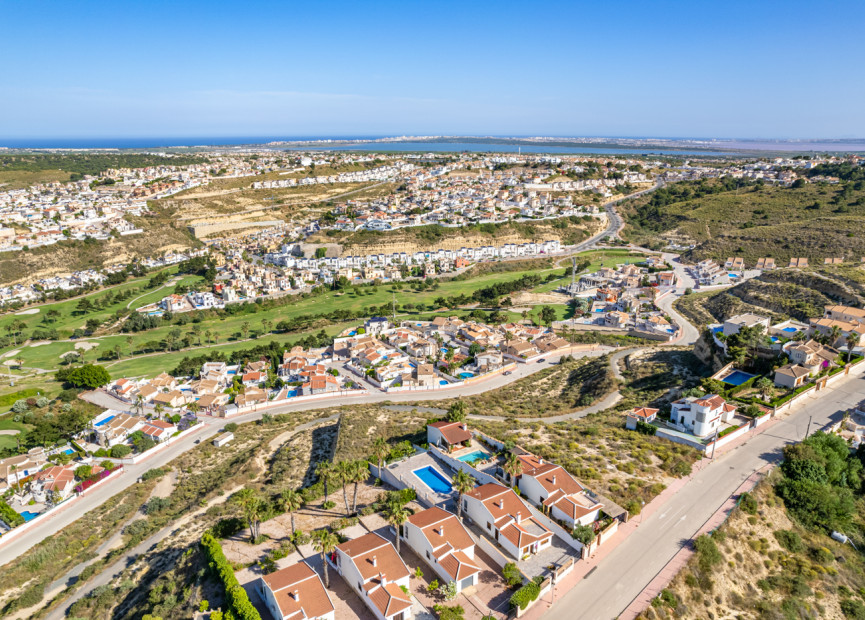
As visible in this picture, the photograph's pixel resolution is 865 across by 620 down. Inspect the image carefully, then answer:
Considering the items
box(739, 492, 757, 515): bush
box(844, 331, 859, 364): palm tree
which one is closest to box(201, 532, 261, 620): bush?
box(739, 492, 757, 515): bush

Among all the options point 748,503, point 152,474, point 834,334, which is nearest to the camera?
point 748,503

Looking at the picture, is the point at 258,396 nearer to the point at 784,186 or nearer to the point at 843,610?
the point at 843,610

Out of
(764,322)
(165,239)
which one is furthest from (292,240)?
(764,322)

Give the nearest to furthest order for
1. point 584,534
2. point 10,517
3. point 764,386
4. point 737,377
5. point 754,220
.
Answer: point 584,534 → point 10,517 → point 764,386 → point 737,377 → point 754,220

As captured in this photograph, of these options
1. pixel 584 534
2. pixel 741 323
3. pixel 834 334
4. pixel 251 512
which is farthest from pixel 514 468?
pixel 834 334

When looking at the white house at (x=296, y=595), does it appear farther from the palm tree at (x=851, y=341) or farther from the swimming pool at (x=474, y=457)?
the palm tree at (x=851, y=341)

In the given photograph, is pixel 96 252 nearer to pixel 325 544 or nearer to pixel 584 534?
pixel 325 544
